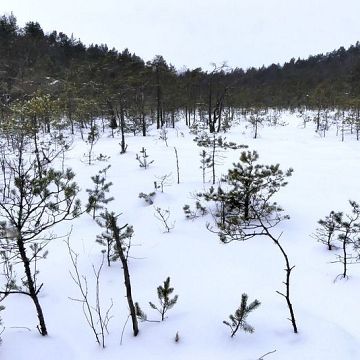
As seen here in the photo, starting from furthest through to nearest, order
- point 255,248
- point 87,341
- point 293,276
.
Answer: point 255,248
point 293,276
point 87,341

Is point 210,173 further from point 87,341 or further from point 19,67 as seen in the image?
point 19,67

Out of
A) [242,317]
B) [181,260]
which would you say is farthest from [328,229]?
[242,317]

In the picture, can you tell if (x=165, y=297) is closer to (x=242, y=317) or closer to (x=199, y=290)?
(x=242, y=317)

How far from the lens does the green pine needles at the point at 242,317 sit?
5.34 meters

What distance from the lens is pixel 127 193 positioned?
45.0 ft

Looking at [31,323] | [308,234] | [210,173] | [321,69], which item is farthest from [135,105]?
[321,69]

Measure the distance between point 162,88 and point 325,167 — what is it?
20.8 meters

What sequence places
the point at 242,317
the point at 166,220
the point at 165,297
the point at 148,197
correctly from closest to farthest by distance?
1. the point at 242,317
2. the point at 165,297
3. the point at 166,220
4. the point at 148,197

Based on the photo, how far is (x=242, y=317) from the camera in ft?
17.8

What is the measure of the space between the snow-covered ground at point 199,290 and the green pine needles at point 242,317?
132mm

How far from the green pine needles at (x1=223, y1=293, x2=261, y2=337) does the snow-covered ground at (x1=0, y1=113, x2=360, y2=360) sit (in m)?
0.13

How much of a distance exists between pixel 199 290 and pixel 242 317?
5.95 feet

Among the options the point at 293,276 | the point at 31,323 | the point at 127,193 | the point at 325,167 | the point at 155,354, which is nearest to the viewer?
the point at 155,354

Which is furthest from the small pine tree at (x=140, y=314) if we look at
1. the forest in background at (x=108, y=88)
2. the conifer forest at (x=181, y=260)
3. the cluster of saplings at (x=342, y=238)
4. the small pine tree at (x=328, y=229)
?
the forest in background at (x=108, y=88)
